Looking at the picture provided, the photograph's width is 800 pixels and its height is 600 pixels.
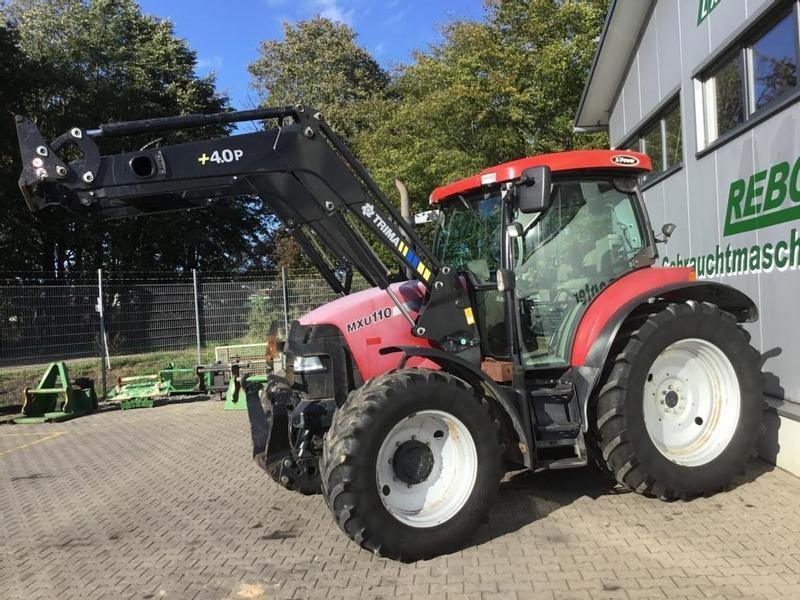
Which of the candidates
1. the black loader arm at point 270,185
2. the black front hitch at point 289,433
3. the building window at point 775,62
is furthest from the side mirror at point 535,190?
the building window at point 775,62

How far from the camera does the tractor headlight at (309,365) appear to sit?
14.5 ft

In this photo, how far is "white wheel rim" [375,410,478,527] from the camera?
12.9 ft

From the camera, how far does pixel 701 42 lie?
7.60 metres

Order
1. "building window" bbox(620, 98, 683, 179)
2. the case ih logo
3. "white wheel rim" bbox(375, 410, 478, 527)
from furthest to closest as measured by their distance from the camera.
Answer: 1. "building window" bbox(620, 98, 683, 179)
2. the case ih logo
3. "white wheel rim" bbox(375, 410, 478, 527)

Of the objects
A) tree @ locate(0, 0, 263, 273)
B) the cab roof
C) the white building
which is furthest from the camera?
tree @ locate(0, 0, 263, 273)

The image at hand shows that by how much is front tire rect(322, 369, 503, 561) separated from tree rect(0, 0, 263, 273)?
18.7 meters

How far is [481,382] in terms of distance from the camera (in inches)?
168

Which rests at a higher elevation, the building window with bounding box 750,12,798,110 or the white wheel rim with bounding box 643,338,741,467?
the building window with bounding box 750,12,798,110

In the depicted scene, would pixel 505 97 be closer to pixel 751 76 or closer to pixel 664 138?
pixel 664 138

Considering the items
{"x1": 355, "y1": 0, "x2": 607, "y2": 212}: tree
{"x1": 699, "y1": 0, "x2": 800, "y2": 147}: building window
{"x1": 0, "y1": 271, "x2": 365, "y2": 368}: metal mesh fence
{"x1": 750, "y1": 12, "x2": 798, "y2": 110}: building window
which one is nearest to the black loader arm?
{"x1": 699, "y1": 0, "x2": 800, "y2": 147}: building window

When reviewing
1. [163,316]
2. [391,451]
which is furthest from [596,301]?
[163,316]

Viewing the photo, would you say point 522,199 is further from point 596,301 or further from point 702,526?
point 702,526

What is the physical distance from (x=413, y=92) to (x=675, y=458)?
18.1 m

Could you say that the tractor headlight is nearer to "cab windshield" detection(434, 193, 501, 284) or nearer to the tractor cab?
the tractor cab
